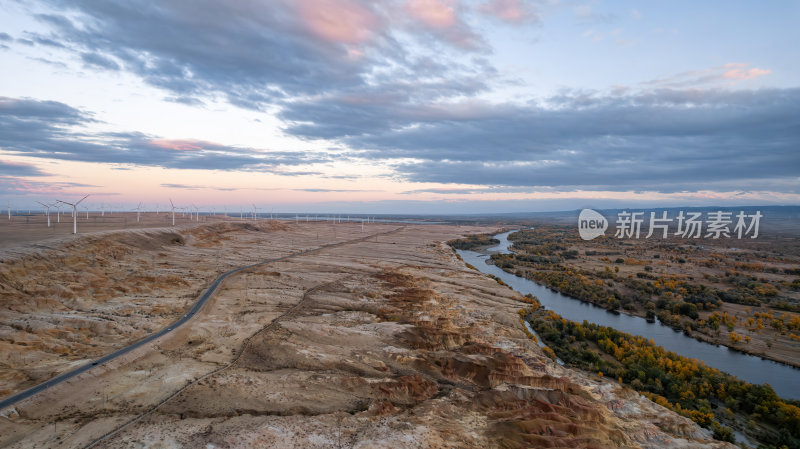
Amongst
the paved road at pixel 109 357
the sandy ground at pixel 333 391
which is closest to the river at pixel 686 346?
the sandy ground at pixel 333 391

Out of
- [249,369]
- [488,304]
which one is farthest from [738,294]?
[249,369]

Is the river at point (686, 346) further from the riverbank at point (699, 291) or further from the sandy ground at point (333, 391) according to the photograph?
the sandy ground at point (333, 391)

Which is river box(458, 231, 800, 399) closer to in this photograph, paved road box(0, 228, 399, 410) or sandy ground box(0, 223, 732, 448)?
sandy ground box(0, 223, 732, 448)

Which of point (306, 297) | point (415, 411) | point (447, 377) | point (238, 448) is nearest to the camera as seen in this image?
point (238, 448)

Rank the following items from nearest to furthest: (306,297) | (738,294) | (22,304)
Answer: (22,304) < (306,297) < (738,294)

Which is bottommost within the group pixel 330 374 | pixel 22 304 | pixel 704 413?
pixel 704 413

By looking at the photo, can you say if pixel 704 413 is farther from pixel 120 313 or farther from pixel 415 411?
pixel 120 313
